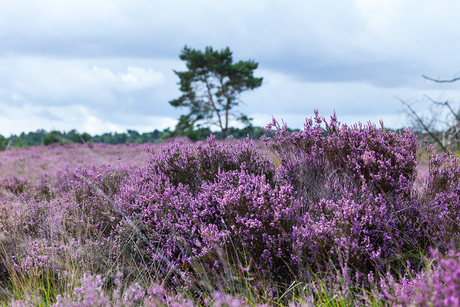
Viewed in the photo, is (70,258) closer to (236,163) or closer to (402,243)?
(236,163)

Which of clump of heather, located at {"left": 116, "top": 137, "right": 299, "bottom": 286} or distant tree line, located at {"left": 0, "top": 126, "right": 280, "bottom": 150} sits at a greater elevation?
distant tree line, located at {"left": 0, "top": 126, "right": 280, "bottom": 150}

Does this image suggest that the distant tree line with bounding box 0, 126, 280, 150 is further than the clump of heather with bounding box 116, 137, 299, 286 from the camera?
Yes

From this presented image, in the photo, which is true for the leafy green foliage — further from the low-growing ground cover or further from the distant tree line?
the low-growing ground cover

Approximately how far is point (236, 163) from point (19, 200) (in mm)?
3178

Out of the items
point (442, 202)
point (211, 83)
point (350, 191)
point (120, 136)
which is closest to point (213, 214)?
point (350, 191)

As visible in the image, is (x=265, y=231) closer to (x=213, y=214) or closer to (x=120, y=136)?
(x=213, y=214)

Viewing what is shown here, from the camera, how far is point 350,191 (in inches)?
127

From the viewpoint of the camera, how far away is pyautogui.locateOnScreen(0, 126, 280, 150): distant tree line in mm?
28297

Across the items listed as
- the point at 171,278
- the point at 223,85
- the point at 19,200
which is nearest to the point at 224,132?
the point at 223,85

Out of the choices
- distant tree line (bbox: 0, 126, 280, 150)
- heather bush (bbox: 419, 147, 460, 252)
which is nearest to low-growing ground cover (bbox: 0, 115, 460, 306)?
heather bush (bbox: 419, 147, 460, 252)

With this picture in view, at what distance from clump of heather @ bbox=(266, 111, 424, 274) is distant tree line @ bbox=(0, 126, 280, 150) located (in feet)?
75.7

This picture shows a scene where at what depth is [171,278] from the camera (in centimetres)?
308

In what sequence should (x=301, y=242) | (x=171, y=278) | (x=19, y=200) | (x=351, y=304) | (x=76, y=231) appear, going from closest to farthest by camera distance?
(x=351, y=304), (x=301, y=242), (x=171, y=278), (x=76, y=231), (x=19, y=200)

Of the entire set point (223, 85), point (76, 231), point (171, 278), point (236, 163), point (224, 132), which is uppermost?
point (223, 85)
